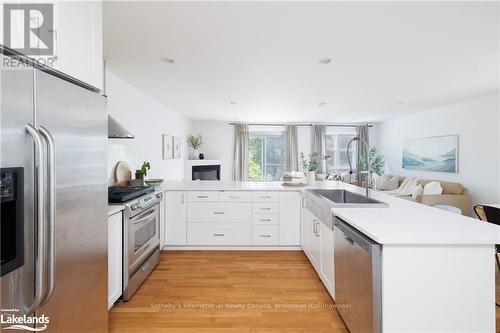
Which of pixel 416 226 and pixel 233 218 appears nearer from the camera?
pixel 416 226

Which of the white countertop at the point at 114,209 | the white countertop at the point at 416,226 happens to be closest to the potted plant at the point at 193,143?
the white countertop at the point at 114,209

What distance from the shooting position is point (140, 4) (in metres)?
1.73

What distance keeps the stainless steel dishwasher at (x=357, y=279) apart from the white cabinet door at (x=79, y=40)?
180cm

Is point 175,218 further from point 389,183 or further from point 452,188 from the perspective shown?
A: point 389,183

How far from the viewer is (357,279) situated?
1570 mm

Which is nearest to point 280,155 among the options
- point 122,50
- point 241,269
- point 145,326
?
point 241,269

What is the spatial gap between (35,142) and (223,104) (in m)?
4.33

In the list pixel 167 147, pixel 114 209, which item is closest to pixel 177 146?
pixel 167 147

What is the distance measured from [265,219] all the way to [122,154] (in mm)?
2036

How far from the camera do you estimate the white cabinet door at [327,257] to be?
2.14 metres

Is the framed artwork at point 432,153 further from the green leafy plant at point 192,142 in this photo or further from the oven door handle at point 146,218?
the oven door handle at point 146,218

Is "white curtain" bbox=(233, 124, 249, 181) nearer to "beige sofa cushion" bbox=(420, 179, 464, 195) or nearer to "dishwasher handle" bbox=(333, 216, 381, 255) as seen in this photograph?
"beige sofa cushion" bbox=(420, 179, 464, 195)

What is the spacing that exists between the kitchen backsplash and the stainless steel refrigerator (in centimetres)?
175

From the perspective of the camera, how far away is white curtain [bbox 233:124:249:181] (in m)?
7.84
